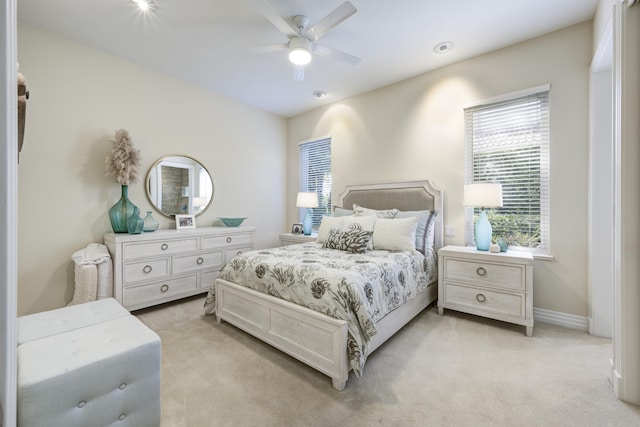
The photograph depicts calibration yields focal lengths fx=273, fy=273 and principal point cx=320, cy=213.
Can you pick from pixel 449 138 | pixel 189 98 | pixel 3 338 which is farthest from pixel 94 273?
pixel 449 138

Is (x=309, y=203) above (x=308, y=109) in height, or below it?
below

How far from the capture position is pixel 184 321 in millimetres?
2730

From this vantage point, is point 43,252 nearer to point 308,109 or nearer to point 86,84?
point 86,84

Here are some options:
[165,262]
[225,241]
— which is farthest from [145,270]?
[225,241]

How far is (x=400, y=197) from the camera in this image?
3.54m

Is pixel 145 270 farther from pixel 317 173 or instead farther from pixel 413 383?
pixel 317 173

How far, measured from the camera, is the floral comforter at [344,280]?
1773 millimetres

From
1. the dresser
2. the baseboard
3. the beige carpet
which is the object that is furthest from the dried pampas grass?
the baseboard

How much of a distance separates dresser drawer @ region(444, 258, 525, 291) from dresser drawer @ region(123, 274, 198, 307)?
9.49ft

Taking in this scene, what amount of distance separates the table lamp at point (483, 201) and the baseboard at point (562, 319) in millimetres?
802

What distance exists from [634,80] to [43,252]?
475 centimetres

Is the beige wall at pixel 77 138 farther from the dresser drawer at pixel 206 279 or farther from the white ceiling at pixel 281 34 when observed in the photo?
the dresser drawer at pixel 206 279

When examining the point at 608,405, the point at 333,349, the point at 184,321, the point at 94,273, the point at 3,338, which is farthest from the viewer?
the point at 184,321

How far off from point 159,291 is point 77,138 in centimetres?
180
